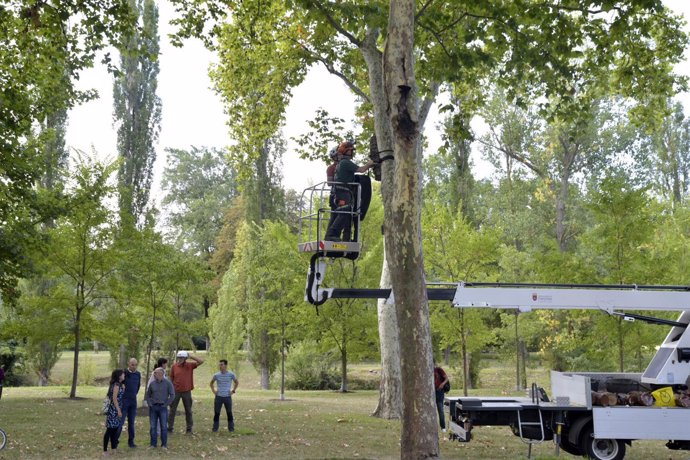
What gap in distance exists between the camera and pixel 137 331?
29.8 metres

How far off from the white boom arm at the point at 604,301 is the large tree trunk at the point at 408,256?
2.98 meters

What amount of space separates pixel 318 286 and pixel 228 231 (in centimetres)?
5217

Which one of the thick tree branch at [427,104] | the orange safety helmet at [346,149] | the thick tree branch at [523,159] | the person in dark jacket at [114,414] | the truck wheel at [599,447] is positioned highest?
the thick tree branch at [523,159]

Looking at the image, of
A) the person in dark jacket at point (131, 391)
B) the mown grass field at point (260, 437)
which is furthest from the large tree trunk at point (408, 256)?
the person in dark jacket at point (131, 391)

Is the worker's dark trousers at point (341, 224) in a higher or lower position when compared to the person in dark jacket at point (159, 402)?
higher

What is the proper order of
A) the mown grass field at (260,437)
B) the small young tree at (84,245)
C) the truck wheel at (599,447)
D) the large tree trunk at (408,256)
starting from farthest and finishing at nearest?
1. the small young tree at (84,245)
2. the mown grass field at (260,437)
3. the truck wheel at (599,447)
4. the large tree trunk at (408,256)

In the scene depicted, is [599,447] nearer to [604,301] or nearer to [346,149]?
[604,301]

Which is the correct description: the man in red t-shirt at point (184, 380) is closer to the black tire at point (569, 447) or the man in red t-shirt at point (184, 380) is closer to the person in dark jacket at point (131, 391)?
the person in dark jacket at point (131, 391)

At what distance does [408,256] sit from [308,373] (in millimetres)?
29193

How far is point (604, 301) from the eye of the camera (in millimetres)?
14352

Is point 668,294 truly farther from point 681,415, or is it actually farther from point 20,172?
point 20,172

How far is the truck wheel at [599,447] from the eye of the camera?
1416 centimetres

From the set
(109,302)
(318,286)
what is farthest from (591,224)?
(318,286)

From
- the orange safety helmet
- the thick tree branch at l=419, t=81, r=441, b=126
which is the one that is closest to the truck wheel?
the orange safety helmet
